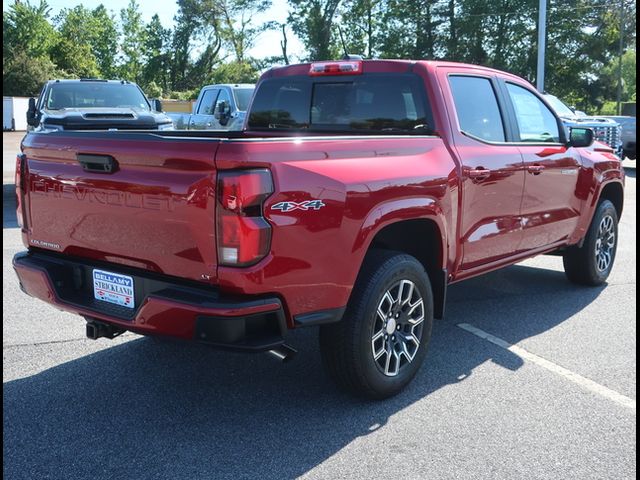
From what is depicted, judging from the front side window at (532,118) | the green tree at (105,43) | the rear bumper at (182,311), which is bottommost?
the rear bumper at (182,311)

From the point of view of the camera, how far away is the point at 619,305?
5.86m

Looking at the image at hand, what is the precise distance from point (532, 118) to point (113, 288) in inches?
141

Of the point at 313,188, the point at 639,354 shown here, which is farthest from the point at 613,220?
the point at 313,188

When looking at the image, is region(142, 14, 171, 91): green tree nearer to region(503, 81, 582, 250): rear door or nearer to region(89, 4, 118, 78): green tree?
region(89, 4, 118, 78): green tree

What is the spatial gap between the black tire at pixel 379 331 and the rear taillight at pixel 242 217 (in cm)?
75

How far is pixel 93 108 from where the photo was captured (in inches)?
467

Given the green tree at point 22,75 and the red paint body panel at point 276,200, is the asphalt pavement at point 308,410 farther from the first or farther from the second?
the green tree at point 22,75

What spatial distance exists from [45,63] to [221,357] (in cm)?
5195

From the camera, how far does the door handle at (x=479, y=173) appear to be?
436 centimetres

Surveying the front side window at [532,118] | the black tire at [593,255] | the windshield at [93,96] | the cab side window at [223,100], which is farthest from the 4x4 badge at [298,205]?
the cab side window at [223,100]

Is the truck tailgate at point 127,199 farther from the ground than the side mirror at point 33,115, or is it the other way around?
the side mirror at point 33,115

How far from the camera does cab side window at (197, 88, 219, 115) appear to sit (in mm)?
14978

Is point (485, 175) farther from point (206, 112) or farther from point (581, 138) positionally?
point (206, 112)

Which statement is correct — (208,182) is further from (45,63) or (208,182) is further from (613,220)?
(45,63)
